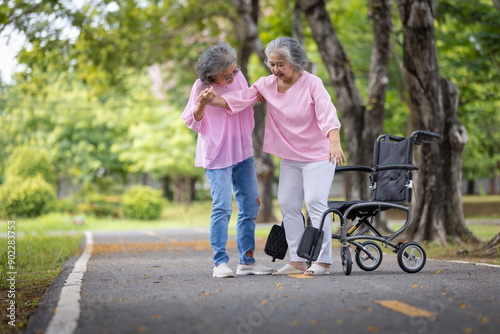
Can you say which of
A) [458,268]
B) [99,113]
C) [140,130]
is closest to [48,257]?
[458,268]

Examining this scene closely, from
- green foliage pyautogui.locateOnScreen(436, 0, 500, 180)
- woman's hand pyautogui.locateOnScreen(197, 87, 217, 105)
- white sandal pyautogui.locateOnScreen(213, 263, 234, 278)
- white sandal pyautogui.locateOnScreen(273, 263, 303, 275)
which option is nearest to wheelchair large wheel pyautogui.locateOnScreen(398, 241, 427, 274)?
white sandal pyautogui.locateOnScreen(273, 263, 303, 275)

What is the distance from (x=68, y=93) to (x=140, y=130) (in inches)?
229

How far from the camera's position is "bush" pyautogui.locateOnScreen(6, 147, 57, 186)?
2669 centimetres

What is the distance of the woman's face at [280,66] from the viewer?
598 cm

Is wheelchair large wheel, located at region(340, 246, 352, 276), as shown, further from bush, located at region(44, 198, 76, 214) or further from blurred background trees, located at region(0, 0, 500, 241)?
bush, located at region(44, 198, 76, 214)

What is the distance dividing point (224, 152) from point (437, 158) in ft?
17.5

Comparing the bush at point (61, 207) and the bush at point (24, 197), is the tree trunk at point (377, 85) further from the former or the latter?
the bush at point (61, 207)

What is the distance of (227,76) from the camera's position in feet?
20.1

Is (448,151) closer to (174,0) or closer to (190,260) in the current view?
(190,260)

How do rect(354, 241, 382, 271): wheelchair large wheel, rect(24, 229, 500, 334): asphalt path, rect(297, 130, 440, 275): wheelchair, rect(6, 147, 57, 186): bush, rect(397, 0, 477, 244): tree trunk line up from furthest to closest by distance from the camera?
rect(6, 147, 57, 186): bush → rect(397, 0, 477, 244): tree trunk → rect(354, 241, 382, 271): wheelchair large wheel → rect(297, 130, 440, 275): wheelchair → rect(24, 229, 500, 334): asphalt path

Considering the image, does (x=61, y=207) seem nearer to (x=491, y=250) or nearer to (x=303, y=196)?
(x=491, y=250)

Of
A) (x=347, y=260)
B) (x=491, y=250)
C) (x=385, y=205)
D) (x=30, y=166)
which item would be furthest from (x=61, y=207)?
(x=347, y=260)

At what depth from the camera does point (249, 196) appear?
6195 millimetres

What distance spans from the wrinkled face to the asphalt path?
70.3 inches
